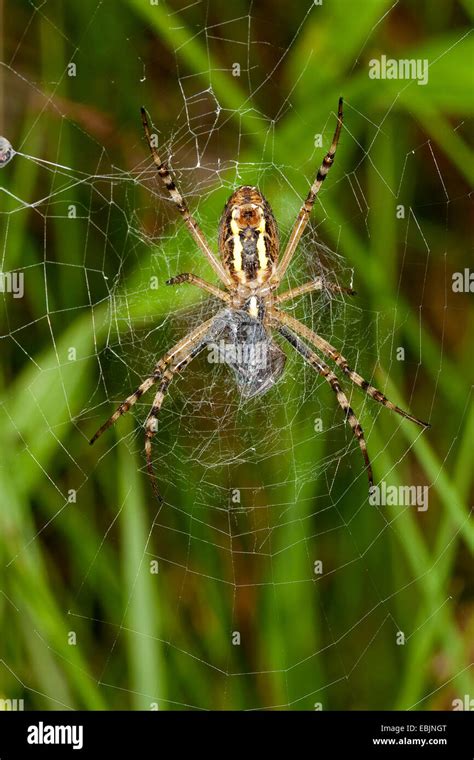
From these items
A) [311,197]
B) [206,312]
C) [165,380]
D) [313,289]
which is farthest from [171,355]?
[311,197]

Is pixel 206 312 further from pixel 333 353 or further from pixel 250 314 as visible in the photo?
pixel 333 353

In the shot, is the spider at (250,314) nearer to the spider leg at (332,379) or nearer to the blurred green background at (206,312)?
the spider leg at (332,379)

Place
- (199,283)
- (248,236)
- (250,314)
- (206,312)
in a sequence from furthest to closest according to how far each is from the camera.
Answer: (206,312) < (250,314) < (199,283) < (248,236)

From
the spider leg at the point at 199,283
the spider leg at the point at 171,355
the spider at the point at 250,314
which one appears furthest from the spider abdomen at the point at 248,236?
the spider leg at the point at 171,355

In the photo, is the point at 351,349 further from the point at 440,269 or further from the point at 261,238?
the point at 261,238

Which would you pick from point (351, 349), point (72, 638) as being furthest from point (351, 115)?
point (72, 638)
